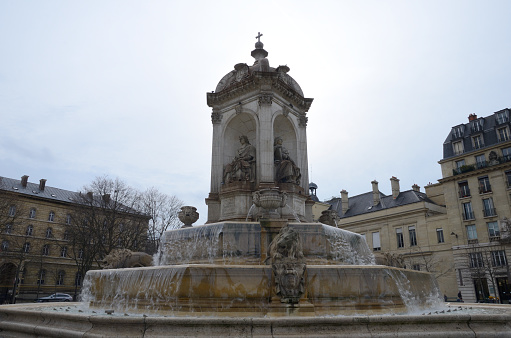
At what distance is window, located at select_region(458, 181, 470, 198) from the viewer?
46.2 m

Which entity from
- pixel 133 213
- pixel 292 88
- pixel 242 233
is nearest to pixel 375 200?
pixel 133 213

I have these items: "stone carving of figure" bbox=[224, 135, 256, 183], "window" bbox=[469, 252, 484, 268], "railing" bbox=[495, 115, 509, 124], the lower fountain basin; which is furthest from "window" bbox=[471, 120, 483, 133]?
the lower fountain basin

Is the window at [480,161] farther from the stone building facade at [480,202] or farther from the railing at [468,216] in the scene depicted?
the railing at [468,216]

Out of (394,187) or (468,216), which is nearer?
(468,216)

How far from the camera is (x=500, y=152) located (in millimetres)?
44781

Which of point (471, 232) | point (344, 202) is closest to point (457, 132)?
point (471, 232)

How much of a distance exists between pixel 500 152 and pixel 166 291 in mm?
49278

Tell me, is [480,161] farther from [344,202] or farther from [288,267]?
[288,267]

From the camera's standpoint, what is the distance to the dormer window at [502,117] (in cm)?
4677

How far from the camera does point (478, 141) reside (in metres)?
48.2

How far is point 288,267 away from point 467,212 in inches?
1803

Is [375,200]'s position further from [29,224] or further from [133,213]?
[29,224]

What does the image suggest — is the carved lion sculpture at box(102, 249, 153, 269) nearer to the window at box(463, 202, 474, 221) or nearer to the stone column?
the stone column

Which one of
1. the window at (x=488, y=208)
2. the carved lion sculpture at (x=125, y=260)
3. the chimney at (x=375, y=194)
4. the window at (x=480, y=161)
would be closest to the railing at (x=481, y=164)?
the window at (x=480, y=161)
